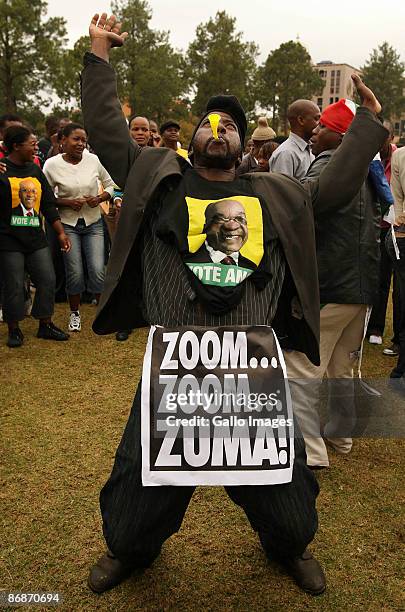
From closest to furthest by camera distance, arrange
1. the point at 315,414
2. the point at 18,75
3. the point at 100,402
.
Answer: the point at 315,414, the point at 100,402, the point at 18,75

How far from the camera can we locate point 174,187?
2.30 meters

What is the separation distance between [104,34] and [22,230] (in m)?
3.44

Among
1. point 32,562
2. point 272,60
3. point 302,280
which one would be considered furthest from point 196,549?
point 272,60

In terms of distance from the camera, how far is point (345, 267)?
3328mm

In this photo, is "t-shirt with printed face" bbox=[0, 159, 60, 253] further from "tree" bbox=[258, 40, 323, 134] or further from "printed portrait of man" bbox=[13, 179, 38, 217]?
"tree" bbox=[258, 40, 323, 134]

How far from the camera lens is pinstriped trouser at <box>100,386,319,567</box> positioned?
7.12ft

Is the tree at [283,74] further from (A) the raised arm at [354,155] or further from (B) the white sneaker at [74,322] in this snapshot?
(A) the raised arm at [354,155]

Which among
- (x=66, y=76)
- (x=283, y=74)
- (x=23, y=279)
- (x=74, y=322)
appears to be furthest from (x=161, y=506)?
(x=283, y=74)

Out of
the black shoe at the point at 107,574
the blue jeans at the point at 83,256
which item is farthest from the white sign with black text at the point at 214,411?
the blue jeans at the point at 83,256

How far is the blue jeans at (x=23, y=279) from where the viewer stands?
5.49 metres

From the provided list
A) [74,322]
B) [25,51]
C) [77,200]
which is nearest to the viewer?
[77,200]

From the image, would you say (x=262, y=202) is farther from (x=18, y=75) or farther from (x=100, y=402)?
(x=18, y=75)

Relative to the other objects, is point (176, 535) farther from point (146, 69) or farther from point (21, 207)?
point (146, 69)

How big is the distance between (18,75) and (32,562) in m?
31.1
